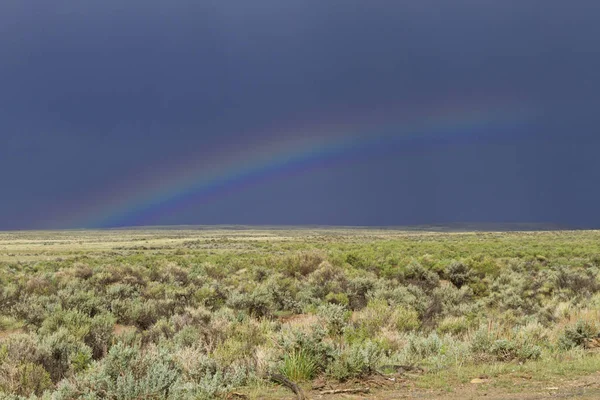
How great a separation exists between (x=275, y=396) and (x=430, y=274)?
17.2 metres

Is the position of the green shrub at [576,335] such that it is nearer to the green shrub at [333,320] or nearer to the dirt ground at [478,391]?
the dirt ground at [478,391]

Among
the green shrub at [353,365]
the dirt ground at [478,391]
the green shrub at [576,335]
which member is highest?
the green shrub at [353,365]

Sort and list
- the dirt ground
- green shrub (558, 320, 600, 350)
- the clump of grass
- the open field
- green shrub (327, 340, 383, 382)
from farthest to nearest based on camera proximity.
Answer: green shrub (558, 320, 600, 350), the clump of grass, green shrub (327, 340, 383, 382), the open field, the dirt ground

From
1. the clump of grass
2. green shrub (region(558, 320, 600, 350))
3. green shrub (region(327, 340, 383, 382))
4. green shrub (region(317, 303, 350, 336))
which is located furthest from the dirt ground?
green shrub (region(317, 303, 350, 336))

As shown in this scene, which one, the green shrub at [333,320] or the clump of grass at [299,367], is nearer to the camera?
the clump of grass at [299,367]

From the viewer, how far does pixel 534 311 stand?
14.4 meters

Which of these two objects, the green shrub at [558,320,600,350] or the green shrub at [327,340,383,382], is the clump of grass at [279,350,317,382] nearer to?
the green shrub at [327,340,383,382]

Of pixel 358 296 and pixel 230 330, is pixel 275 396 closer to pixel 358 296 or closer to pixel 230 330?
pixel 230 330

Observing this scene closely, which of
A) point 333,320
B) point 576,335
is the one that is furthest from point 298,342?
point 576,335

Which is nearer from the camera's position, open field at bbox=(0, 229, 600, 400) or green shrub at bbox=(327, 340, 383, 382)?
open field at bbox=(0, 229, 600, 400)

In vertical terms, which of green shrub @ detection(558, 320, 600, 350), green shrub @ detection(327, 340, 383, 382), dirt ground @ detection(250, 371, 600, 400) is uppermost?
green shrub @ detection(327, 340, 383, 382)

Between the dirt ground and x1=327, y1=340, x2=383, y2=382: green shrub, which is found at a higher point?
x1=327, y1=340, x2=383, y2=382: green shrub

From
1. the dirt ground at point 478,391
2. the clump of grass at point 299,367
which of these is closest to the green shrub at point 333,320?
the clump of grass at point 299,367

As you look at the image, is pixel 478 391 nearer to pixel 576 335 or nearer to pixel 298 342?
pixel 298 342
